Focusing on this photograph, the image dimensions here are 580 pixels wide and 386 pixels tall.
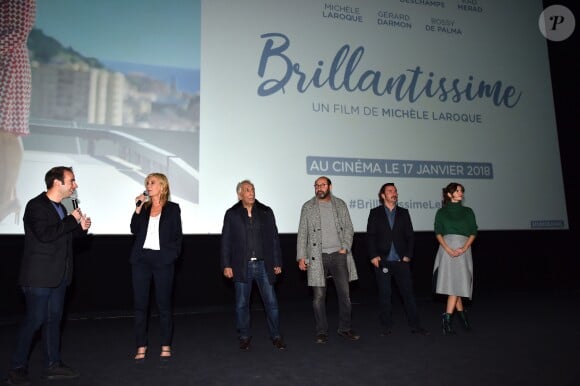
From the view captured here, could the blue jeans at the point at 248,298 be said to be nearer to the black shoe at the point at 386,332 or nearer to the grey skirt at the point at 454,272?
the black shoe at the point at 386,332

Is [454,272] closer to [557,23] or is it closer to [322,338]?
[322,338]

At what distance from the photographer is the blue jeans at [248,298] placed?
343cm

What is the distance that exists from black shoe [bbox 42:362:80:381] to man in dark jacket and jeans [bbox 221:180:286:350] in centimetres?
119

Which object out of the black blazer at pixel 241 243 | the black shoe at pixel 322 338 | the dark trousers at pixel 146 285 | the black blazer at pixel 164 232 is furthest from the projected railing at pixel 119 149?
the black shoe at pixel 322 338

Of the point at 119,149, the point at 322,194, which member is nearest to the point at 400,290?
the point at 322,194

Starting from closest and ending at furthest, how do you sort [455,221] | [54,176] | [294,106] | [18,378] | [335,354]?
[18,378]
[54,176]
[335,354]
[455,221]
[294,106]

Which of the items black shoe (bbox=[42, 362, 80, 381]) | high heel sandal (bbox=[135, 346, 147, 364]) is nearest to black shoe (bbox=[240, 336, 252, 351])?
high heel sandal (bbox=[135, 346, 147, 364])

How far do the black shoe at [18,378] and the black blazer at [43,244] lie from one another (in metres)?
0.49

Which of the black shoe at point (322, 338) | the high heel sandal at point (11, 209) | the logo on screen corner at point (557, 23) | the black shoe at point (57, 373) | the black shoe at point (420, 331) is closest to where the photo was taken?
the black shoe at point (57, 373)

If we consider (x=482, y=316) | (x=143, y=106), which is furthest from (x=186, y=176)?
(x=482, y=316)

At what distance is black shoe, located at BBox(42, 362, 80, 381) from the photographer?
2680mm

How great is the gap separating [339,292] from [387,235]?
670mm

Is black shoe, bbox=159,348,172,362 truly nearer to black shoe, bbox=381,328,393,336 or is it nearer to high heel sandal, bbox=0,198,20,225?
black shoe, bbox=381,328,393,336

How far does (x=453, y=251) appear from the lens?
3.79m
